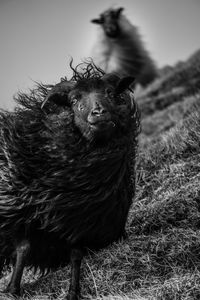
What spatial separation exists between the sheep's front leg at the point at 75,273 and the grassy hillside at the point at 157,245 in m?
0.08

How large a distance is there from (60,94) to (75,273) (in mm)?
1697

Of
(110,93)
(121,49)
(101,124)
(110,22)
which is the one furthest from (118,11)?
(101,124)

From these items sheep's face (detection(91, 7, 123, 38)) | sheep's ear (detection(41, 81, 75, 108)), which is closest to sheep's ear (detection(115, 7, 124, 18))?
sheep's face (detection(91, 7, 123, 38))

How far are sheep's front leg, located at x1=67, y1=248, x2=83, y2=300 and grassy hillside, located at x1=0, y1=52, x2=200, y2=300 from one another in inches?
3.3

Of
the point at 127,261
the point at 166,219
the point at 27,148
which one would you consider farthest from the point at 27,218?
the point at 166,219

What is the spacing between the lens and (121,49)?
18359 millimetres

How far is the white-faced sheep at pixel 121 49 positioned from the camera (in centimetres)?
1759

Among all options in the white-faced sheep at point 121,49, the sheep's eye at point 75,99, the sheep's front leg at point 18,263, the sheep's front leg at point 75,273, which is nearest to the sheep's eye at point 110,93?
the sheep's eye at point 75,99

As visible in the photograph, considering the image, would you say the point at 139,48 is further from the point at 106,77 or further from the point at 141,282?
the point at 141,282

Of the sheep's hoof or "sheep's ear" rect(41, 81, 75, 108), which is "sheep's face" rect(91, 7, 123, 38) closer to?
"sheep's ear" rect(41, 81, 75, 108)

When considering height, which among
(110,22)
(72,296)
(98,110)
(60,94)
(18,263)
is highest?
(110,22)

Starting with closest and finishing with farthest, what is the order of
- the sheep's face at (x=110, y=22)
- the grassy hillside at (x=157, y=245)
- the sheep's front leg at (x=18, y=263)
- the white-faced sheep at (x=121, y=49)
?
the grassy hillside at (x=157, y=245) → the sheep's front leg at (x=18, y=263) → the white-faced sheep at (x=121, y=49) → the sheep's face at (x=110, y=22)

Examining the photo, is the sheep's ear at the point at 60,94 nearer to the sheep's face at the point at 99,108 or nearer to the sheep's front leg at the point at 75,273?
the sheep's face at the point at 99,108

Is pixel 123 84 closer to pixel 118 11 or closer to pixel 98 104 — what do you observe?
pixel 98 104
